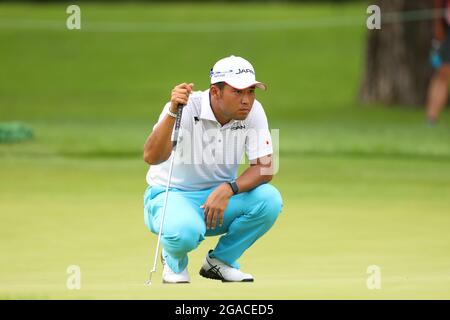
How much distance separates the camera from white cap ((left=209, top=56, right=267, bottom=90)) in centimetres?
765

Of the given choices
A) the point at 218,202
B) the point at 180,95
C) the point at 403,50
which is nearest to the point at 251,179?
the point at 218,202

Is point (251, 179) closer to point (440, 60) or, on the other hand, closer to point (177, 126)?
point (177, 126)

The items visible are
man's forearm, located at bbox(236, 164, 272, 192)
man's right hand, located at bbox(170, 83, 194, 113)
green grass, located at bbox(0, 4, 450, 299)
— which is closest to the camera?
man's right hand, located at bbox(170, 83, 194, 113)

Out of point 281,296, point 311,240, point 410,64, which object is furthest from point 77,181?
point 410,64

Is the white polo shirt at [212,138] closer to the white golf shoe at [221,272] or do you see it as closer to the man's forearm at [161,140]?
the man's forearm at [161,140]

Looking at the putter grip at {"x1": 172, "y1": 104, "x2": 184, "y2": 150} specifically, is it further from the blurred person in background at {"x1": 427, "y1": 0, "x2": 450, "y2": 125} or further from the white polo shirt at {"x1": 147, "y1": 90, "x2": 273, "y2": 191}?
the blurred person in background at {"x1": 427, "y1": 0, "x2": 450, "y2": 125}

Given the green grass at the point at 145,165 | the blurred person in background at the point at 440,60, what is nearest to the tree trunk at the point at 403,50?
the green grass at the point at 145,165

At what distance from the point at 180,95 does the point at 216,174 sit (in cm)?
65

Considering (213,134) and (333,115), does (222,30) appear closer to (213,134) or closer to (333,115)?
(333,115)

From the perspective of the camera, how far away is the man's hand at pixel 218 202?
7.77m

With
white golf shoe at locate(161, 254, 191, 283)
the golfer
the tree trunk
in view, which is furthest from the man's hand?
the tree trunk

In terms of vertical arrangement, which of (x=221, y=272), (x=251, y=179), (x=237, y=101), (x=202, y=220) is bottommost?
(x=221, y=272)

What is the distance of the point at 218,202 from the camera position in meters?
7.78

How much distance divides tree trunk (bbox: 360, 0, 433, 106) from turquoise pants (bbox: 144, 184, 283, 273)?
13.2 metres
